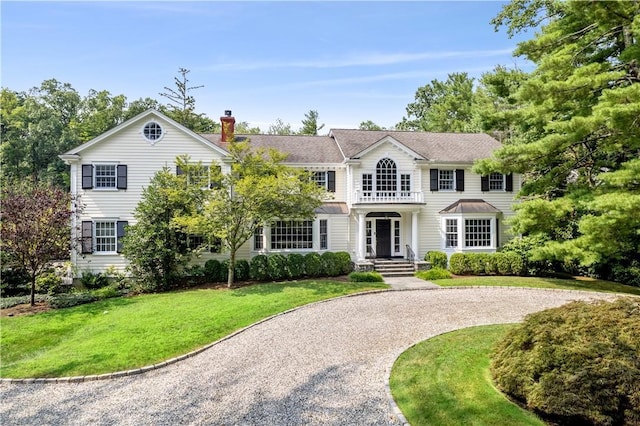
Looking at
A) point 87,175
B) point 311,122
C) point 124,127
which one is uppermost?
point 311,122

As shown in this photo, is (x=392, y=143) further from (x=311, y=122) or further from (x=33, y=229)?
(x=311, y=122)

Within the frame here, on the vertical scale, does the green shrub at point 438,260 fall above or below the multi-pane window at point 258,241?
below

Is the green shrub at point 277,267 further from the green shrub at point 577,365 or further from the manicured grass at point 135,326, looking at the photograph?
the green shrub at point 577,365

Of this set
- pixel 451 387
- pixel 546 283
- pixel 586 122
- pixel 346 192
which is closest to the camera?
pixel 451 387

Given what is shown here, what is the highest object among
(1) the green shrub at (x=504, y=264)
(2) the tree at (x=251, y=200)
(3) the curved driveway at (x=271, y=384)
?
(2) the tree at (x=251, y=200)

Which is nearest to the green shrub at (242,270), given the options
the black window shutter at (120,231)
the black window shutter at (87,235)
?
the black window shutter at (120,231)

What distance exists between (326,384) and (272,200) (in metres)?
10.2

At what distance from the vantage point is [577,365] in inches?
250

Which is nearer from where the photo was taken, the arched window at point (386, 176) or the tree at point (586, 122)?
the tree at point (586, 122)

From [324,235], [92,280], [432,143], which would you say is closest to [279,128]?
[432,143]

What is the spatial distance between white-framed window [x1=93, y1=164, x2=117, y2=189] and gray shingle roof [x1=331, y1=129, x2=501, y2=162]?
1245 centimetres

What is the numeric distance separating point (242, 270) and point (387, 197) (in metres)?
8.88

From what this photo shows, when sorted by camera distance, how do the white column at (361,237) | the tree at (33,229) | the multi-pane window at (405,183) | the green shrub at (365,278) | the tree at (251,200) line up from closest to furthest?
1. the tree at (33,229)
2. the tree at (251,200)
3. the green shrub at (365,278)
4. the white column at (361,237)
5. the multi-pane window at (405,183)

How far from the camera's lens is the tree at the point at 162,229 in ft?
56.1
